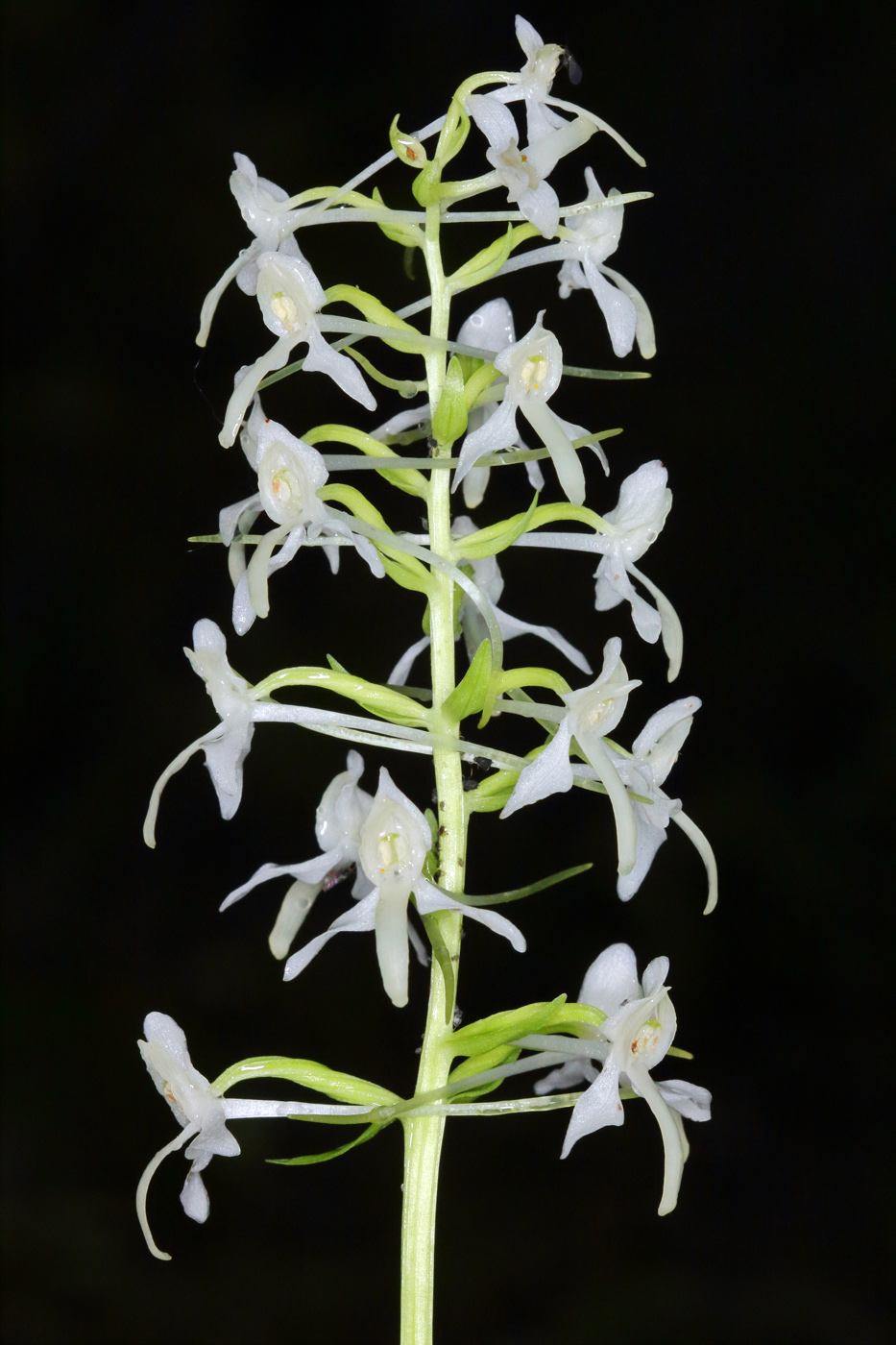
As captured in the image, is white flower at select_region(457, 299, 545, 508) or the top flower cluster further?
white flower at select_region(457, 299, 545, 508)

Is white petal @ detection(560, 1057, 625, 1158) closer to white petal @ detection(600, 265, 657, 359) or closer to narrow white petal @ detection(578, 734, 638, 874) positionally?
narrow white petal @ detection(578, 734, 638, 874)

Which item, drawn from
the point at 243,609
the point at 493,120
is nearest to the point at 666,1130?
the point at 243,609

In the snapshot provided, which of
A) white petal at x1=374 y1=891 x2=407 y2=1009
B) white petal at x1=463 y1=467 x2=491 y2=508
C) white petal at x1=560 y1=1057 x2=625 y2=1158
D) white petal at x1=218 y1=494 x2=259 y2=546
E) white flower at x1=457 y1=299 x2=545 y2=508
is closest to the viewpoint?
white petal at x1=374 y1=891 x2=407 y2=1009

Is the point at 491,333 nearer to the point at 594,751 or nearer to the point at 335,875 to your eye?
the point at 594,751

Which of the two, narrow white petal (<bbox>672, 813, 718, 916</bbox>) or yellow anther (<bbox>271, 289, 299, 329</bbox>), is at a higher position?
yellow anther (<bbox>271, 289, 299, 329</bbox>)

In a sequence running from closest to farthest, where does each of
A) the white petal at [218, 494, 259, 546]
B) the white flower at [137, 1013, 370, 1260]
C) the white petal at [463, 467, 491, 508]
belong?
the white flower at [137, 1013, 370, 1260] < the white petal at [218, 494, 259, 546] < the white petal at [463, 467, 491, 508]

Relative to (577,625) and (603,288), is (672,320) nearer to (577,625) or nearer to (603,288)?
(577,625)

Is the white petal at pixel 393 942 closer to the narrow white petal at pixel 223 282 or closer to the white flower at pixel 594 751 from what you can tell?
the white flower at pixel 594 751

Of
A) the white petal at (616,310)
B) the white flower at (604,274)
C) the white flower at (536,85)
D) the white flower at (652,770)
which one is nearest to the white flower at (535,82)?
the white flower at (536,85)

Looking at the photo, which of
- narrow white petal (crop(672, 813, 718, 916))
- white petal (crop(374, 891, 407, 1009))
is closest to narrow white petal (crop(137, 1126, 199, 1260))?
white petal (crop(374, 891, 407, 1009))
